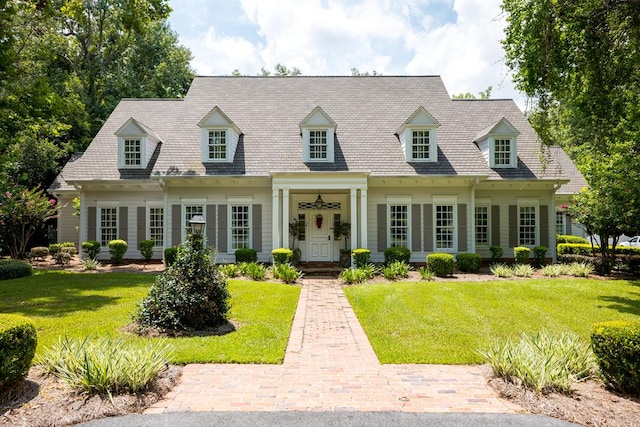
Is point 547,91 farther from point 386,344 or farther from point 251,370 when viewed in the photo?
point 251,370

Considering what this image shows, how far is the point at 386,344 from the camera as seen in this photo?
23.4 ft

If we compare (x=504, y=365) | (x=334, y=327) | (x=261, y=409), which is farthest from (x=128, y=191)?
(x=504, y=365)

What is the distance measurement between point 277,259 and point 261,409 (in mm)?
10876

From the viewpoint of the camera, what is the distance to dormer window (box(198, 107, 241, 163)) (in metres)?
17.6

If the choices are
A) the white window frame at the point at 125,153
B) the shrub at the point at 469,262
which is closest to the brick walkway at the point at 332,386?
the shrub at the point at 469,262

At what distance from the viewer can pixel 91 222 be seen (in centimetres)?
1819

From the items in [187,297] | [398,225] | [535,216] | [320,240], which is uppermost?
[535,216]

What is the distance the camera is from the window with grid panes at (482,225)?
→ 1831cm

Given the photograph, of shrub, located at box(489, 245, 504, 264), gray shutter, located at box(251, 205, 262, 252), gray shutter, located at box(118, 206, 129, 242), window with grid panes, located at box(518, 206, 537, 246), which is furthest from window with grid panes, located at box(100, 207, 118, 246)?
window with grid panes, located at box(518, 206, 537, 246)

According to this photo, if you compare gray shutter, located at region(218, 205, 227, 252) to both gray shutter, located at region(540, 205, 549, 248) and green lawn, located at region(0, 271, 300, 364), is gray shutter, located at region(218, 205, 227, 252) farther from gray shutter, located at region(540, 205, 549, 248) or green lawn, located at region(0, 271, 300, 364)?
gray shutter, located at region(540, 205, 549, 248)

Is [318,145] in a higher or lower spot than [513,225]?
higher

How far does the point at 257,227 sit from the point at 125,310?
8638 mm

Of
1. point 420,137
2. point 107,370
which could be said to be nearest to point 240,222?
point 420,137

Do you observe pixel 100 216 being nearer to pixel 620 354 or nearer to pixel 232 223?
pixel 232 223
